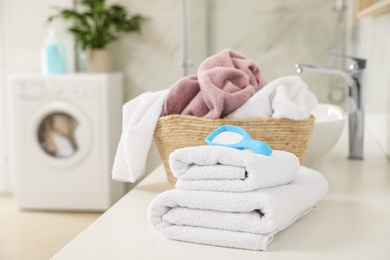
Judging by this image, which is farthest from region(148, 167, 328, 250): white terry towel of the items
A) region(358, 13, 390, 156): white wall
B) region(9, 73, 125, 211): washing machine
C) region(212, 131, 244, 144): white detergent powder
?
region(9, 73, 125, 211): washing machine

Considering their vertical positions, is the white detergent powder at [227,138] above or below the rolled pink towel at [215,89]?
below

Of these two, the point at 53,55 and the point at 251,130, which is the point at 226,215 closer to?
the point at 251,130

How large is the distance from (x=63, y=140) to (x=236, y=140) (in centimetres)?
284

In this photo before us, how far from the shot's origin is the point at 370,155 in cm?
158

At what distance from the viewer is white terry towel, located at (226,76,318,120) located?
1.00 m

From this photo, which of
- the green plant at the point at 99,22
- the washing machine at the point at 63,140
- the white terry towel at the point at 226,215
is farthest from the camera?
the green plant at the point at 99,22

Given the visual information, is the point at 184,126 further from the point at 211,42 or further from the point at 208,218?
the point at 211,42

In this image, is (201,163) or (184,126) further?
(184,126)

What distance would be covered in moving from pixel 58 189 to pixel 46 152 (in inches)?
10.5

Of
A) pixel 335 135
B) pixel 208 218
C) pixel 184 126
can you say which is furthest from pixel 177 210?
pixel 335 135

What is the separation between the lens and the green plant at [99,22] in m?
3.57

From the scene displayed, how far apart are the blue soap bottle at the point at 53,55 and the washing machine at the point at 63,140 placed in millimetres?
164

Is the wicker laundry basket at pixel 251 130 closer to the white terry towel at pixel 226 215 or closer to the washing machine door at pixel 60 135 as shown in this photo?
the white terry towel at pixel 226 215

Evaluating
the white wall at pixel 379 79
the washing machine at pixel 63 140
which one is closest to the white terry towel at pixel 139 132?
the white wall at pixel 379 79
